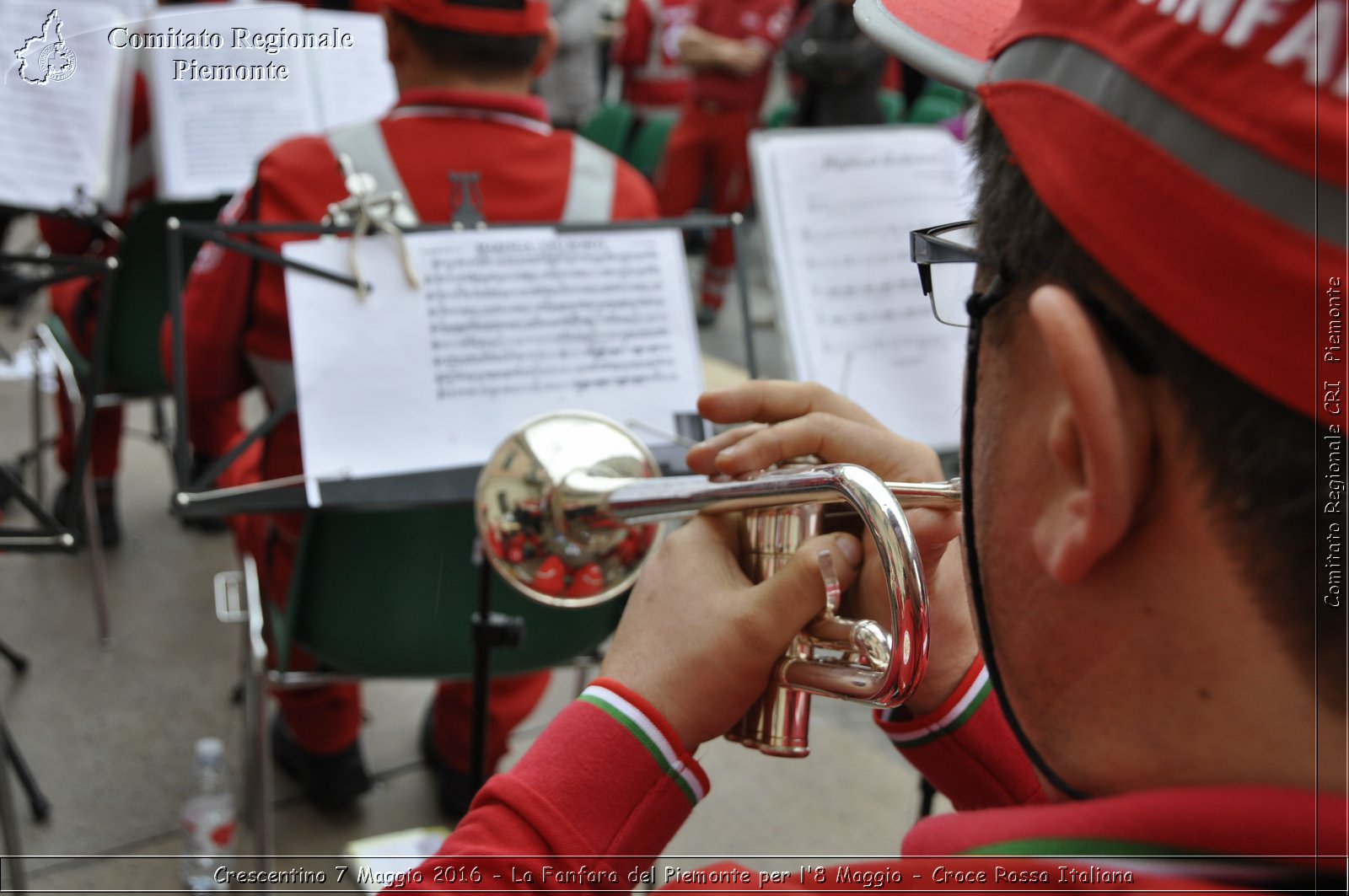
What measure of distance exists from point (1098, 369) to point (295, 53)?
2910mm

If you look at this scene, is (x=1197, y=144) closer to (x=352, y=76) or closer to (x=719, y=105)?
(x=352, y=76)

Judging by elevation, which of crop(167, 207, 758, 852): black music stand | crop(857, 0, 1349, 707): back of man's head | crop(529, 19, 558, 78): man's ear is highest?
crop(857, 0, 1349, 707): back of man's head

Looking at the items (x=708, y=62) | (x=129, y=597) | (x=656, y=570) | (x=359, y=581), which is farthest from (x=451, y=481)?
(x=708, y=62)

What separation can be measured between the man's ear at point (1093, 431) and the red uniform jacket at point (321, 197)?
145cm

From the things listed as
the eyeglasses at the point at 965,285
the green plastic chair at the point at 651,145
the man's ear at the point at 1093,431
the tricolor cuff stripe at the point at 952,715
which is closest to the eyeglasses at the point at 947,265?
the eyeglasses at the point at 965,285

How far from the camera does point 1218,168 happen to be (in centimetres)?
48

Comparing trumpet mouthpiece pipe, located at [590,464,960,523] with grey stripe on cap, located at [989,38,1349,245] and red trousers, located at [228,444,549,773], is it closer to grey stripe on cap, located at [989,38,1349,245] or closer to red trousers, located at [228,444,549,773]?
grey stripe on cap, located at [989,38,1349,245]

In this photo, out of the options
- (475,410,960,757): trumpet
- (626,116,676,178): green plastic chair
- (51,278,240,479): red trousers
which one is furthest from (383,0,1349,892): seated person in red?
(626,116,676,178): green plastic chair

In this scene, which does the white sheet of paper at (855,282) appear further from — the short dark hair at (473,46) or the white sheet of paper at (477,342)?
the short dark hair at (473,46)

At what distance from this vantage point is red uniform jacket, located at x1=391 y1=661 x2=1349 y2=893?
1.61 ft

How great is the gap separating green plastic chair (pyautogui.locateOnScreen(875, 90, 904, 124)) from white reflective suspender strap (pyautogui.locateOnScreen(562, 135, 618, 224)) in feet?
11.9

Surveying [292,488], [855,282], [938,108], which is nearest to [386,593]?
[292,488]

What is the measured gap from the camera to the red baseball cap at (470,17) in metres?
1.94

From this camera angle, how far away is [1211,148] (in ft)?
1.57
